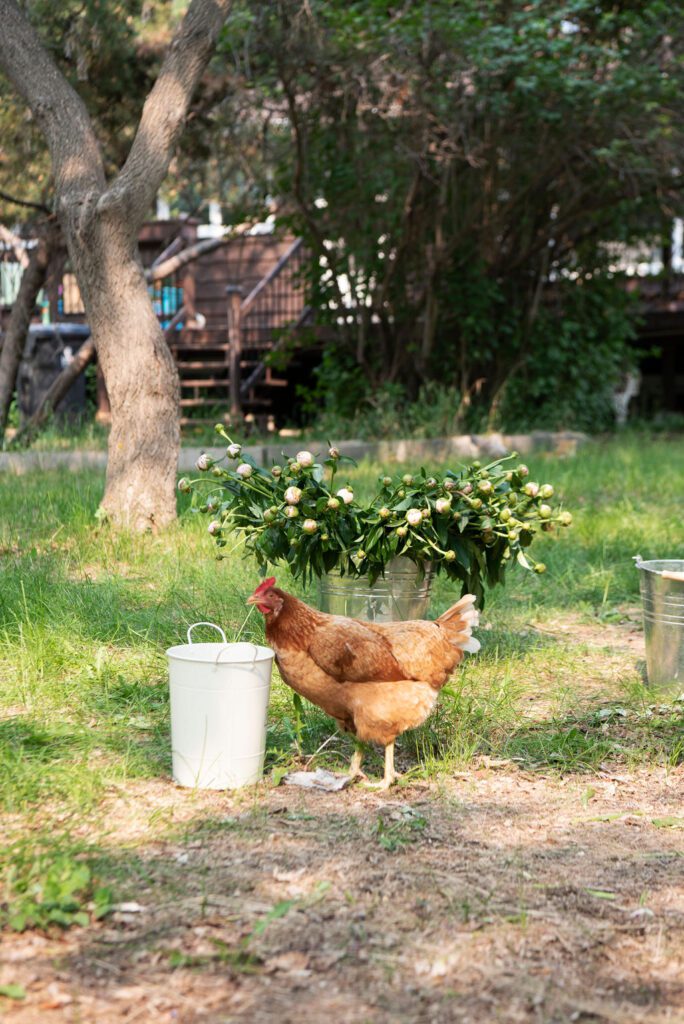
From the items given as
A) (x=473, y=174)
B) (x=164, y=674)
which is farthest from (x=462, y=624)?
(x=473, y=174)

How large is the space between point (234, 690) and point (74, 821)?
566mm

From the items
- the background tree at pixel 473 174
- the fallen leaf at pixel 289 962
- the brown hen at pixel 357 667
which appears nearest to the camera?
the fallen leaf at pixel 289 962

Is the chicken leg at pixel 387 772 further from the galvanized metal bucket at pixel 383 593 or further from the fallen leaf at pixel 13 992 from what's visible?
the fallen leaf at pixel 13 992

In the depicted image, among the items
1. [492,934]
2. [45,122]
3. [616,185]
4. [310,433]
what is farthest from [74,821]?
[616,185]

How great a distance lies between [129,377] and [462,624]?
144 inches

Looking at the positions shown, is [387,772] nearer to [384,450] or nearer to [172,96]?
[172,96]

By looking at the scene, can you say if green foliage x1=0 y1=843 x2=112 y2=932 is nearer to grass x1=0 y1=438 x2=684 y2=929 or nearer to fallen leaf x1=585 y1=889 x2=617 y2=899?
grass x1=0 y1=438 x2=684 y2=929

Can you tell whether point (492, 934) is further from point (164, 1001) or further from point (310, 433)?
point (310, 433)

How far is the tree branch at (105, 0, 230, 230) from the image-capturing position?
644 centimetres

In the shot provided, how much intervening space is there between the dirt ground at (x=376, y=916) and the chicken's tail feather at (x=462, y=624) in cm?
45

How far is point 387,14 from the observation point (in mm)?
10594

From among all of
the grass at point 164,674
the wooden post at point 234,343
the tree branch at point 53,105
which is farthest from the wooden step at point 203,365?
the tree branch at point 53,105

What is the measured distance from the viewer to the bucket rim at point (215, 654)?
9.97 feet

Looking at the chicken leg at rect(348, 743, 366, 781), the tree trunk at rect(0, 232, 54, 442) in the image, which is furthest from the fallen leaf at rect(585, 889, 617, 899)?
the tree trunk at rect(0, 232, 54, 442)
